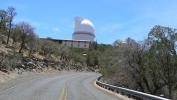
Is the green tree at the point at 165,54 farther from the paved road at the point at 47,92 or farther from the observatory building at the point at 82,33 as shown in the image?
the observatory building at the point at 82,33

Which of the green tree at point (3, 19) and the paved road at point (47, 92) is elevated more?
the green tree at point (3, 19)

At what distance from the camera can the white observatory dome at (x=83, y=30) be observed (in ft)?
398

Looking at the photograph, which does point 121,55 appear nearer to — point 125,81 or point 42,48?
point 125,81

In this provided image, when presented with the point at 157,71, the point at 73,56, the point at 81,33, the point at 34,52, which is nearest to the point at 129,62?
the point at 157,71

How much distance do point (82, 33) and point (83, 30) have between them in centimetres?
209

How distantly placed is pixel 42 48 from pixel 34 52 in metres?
3.12

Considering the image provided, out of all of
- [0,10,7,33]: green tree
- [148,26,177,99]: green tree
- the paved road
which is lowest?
the paved road

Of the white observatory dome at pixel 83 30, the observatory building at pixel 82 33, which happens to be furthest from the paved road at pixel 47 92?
the observatory building at pixel 82 33

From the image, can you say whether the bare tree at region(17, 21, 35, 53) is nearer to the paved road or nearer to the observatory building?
the paved road

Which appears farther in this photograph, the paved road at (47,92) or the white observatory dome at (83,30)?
the white observatory dome at (83,30)

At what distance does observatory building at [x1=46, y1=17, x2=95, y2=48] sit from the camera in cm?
12144

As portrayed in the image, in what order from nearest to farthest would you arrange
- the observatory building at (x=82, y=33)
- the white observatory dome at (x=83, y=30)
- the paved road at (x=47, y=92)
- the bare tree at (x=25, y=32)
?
the paved road at (x=47, y=92), the bare tree at (x=25, y=32), the white observatory dome at (x=83, y=30), the observatory building at (x=82, y=33)

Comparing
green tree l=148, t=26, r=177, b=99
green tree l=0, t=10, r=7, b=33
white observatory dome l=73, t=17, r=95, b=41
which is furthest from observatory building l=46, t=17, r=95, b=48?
green tree l=148, t=26, r=177, b=99

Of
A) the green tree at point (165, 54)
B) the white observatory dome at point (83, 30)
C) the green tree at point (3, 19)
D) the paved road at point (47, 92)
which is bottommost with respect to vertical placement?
the paved road at point (47, 92)
